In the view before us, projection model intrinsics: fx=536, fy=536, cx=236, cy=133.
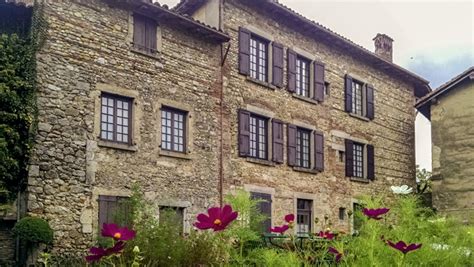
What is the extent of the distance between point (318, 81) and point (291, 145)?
2.72 metres

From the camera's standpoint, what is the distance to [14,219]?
11.0 meters

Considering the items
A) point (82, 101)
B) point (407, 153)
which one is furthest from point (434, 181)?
point (82, 101)

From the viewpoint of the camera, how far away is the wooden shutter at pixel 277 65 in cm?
1664

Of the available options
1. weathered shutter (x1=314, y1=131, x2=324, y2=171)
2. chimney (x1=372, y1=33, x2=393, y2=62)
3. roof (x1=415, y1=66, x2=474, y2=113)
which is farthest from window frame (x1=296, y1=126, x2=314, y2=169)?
chimney (x1=372, y1=33, x2=393, y2=62)

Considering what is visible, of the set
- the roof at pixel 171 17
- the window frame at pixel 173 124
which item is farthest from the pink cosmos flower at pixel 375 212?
the roof at pixel 171 17

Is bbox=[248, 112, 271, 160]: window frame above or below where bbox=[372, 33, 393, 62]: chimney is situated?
below

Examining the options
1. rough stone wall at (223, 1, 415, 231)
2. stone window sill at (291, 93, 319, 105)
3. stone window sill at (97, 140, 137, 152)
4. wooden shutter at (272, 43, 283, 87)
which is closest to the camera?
stone window sill at (97, 140, 137, 152)

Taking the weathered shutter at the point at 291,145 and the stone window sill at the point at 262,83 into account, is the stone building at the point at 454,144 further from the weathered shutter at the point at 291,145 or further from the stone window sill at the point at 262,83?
the stone window sill at the point at 262,83

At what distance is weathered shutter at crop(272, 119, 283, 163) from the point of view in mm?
16266

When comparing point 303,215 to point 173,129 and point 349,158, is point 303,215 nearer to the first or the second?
point 349,158

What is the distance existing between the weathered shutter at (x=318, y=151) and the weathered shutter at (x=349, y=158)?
1.53m

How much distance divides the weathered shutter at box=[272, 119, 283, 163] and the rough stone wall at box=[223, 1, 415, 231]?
25 centimetres

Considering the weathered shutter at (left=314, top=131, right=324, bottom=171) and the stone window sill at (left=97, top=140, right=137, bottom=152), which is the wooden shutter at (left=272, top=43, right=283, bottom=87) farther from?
the stone window sill at (left=97, top=140, right=137, bottom=152)

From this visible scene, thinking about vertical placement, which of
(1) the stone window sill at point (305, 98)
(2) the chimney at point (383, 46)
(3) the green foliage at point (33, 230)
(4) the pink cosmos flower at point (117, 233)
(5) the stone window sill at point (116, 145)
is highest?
(2) the chimney at point (383, 46)
